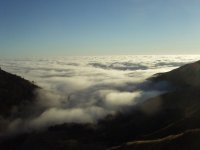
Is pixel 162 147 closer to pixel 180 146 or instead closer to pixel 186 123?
pixel 180 146

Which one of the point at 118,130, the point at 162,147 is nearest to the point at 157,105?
the point at 118,130

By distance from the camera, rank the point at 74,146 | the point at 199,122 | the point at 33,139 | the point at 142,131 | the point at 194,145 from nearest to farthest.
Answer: the point at 194,145
the point at 199,122
the point at 74,146
the point at 142,131
the point at 33,139

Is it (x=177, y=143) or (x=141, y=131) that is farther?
Answer: (x=141, y=131)

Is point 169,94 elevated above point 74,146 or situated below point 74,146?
above

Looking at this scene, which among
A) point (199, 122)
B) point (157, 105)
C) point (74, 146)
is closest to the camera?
point (199, 122)

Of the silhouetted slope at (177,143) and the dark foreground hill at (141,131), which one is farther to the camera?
the dark foreground hill at (141,131)

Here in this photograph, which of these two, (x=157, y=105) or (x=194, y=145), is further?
(x=157, y=105)

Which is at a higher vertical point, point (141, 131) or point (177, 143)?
point (177, 143)

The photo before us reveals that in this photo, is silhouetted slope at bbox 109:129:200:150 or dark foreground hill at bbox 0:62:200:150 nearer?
silhouetted slope at bbox 109:129:200:150
